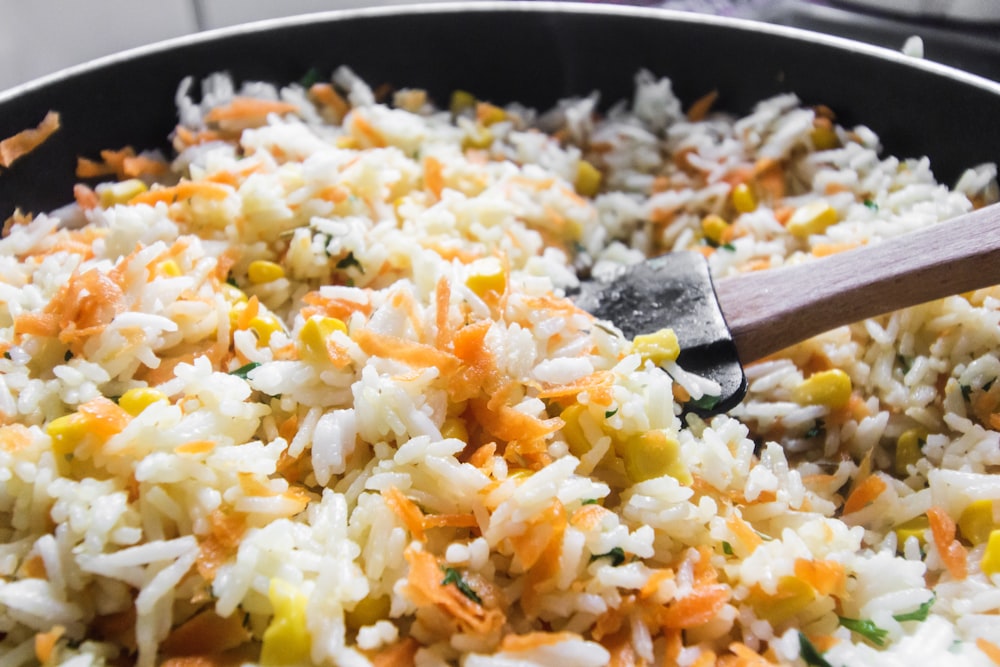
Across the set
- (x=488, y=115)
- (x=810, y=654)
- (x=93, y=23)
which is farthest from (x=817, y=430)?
(x=93, y=23)

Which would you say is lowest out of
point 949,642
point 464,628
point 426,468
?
point 949,642

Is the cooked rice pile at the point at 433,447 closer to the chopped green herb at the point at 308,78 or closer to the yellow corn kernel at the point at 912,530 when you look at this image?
the yellow corn kernel at the point at 912,530

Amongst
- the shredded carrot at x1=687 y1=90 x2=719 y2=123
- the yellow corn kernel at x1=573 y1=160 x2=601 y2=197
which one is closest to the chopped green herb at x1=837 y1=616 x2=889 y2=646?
the yellow corn kernel at x1=573 y1=160 x2=601 y2=197

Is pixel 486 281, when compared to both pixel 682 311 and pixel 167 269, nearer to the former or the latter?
pixel 682 311

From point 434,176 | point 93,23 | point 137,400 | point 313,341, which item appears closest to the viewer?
point 137,400

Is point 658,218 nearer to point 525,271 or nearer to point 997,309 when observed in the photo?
point 525,271

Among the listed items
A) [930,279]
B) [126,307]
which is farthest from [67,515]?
[930,279]

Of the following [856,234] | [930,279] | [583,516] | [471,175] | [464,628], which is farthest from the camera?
[471,175]
